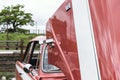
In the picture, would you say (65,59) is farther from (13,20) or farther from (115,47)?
(13,20)

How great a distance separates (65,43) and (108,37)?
73 cm

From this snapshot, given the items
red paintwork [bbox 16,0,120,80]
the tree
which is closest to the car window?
red paintwork [bbox 16,0,120,80]

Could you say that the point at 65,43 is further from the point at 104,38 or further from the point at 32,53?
the point at 32,53

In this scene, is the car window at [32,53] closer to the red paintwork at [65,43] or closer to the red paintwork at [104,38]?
the red paintwork at [65,43]

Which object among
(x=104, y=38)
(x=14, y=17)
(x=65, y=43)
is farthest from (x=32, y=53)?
(x=14, y=17)

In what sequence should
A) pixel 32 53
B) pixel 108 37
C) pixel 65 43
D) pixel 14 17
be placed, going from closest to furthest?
pixel 108 37 → pixel 65 43 → pixel 32 53 → pixel 14 17

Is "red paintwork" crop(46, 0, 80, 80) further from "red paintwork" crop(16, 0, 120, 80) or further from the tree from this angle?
the tree

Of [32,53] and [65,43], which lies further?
[32,53]

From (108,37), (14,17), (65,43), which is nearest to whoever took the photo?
(108,37)

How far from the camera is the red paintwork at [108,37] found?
199 centimetres

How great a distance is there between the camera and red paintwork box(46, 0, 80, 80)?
250 cm

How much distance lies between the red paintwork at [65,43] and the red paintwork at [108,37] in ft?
1.18

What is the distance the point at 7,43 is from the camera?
33938mm

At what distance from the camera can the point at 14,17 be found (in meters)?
64.6
